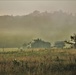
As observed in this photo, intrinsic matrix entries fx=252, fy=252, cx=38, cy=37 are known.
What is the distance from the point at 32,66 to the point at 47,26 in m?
0.70

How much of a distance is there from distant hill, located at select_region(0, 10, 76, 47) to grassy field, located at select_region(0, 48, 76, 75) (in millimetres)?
194

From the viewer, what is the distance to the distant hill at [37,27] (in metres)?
4.02

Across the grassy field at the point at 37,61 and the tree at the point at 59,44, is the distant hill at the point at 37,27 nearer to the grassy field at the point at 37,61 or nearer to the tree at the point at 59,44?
the tree at the point at 59,44

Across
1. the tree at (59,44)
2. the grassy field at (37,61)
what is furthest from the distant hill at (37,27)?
the grassy field at (37,61)

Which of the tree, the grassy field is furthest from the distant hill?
the grassy field

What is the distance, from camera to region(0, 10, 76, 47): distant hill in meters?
4.02

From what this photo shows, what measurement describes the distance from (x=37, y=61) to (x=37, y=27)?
564mm

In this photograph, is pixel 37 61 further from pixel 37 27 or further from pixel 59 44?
pixel 37 27

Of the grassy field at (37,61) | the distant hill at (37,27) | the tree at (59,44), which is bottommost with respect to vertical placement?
the grassy field at (37,61)

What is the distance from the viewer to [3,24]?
402 cm

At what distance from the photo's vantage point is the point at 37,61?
154 inches

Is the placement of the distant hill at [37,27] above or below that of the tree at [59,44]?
above

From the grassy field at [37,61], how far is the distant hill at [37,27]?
194 millimetres

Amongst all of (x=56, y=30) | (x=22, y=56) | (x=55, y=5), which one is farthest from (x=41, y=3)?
(x=22, y=56)
